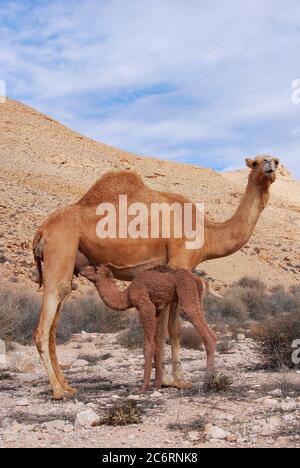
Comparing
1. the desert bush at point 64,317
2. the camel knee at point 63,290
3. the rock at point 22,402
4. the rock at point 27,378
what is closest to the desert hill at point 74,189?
the desert bush at point 64,317

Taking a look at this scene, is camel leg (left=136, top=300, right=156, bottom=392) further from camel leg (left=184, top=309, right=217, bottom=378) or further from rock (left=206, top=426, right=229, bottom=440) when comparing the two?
rock (left=206, top=426, right=229, bottom=440)

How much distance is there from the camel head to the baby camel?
1754 mm

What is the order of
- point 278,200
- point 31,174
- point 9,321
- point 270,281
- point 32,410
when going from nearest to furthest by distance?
1. point 32,410
2. point 9,321
3. point 270,281
4. point 31,174
5. point 278,200

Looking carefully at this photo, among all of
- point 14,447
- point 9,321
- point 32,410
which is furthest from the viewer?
point 9,321

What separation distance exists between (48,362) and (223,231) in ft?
10.0

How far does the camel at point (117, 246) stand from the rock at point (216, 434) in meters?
2.82

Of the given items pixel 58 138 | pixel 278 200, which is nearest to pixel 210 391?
pixel 58 138

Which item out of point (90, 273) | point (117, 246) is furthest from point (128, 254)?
point (90, 273)

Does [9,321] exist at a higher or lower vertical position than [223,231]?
lower

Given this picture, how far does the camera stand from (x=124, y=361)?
1255 centimetres

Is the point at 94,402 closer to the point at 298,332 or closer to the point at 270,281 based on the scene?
the point at 298,332

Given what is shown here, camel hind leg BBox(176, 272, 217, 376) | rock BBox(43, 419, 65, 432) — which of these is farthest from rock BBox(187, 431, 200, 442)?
camel hind leg BBox(176, 272, 217, 376)

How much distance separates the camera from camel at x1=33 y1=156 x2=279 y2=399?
9.03 m

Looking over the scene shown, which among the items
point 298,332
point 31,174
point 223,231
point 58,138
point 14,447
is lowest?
point 14,447
